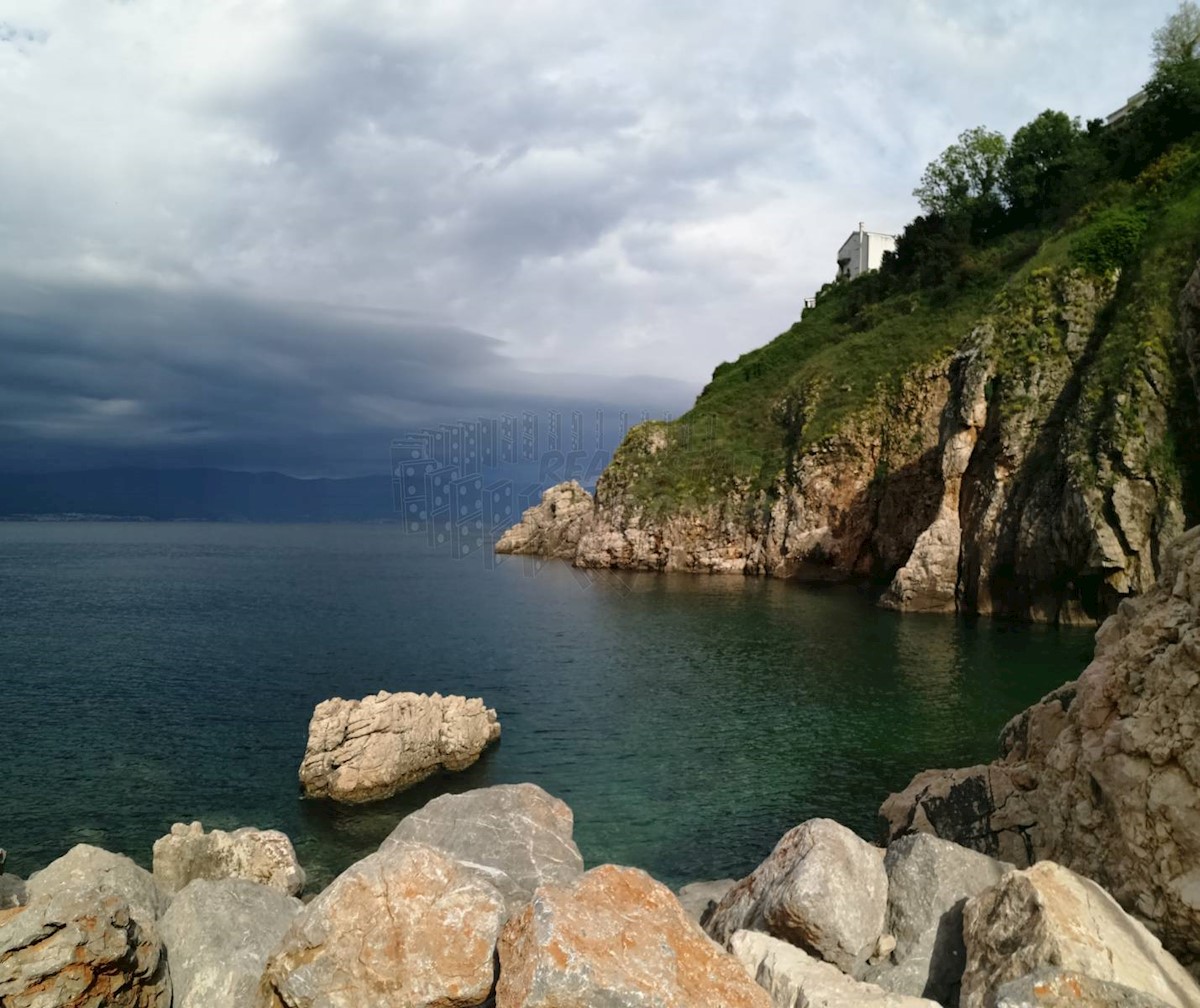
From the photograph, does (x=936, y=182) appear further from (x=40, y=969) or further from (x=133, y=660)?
(x=40, y=969)

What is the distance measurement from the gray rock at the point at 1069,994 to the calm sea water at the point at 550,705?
1498 centimetres

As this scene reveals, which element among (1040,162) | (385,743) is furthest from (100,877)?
(1040,162)

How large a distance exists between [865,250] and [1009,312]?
77007 millimetres

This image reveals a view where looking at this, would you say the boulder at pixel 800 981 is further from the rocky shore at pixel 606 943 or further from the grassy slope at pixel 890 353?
the grassy slope at pixel 890 353

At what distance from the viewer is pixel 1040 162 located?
105 m

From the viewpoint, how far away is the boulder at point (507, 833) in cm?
1287

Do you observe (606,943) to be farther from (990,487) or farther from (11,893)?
(990,487)

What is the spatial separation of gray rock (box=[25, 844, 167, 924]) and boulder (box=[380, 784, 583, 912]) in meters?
3.87

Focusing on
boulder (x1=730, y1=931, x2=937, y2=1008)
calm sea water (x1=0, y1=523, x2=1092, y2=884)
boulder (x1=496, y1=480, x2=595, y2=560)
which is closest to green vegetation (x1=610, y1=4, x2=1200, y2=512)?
calm sea water (x1=0, y1=523, x2=1092, y2=884)

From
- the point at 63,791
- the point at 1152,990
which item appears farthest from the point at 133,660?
the point at 1152,990

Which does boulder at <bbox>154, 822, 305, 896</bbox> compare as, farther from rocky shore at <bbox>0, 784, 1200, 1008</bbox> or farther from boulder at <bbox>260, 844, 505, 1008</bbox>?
boulder at <bbox>260, 844, 505, 1008</bbox>

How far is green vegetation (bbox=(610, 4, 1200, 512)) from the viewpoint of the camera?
57969 millimetres

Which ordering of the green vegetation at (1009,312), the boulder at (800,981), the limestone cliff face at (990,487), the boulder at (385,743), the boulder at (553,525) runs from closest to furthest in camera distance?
the boulder at (800,981), the boulder at (385,743), the limestone cliff face at (990,487), the green vegetation at (1009,312), the boulder at (553,525)

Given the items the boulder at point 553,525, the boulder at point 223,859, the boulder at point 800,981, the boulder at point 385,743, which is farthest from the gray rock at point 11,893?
the boulder at point 553,525
